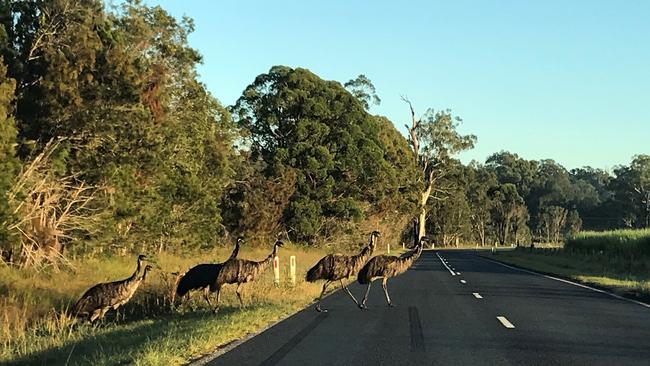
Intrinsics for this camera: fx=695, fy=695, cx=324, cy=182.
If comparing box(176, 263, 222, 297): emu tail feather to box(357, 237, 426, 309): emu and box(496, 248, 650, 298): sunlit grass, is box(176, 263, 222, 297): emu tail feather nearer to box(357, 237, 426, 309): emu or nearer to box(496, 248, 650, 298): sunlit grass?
box(357, 237, 426, 309): emu

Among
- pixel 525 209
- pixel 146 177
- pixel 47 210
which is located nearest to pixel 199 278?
pixel 47 210

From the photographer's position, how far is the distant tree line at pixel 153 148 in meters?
23.0

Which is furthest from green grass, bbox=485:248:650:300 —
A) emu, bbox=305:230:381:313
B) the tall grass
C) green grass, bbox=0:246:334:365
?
green grass, bbox=0:246:334:365

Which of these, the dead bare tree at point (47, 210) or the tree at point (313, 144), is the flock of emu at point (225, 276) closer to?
the dead bare tree at point (47, 210)

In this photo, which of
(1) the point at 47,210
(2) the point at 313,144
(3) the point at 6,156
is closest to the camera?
(3) the point at 6,156

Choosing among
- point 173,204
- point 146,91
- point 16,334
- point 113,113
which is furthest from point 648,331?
point 173,204

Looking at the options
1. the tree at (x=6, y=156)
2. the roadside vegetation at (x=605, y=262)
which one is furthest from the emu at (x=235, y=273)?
the roadside vegetation at (x=605, y=262)

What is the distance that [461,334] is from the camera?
11.9 metres

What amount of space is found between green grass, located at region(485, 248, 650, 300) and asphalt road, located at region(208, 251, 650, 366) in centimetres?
319

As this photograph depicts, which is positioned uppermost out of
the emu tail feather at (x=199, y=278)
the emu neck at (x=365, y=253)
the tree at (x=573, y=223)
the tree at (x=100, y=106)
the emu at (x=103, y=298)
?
the tree at (x=100, y=106)

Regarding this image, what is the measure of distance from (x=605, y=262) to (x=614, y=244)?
837 centimetres

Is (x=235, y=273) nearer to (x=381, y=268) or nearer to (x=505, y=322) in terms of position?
(x=381, y=268)

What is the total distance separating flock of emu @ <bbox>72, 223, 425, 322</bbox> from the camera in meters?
16.1

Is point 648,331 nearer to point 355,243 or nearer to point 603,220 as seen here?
point 355,243
